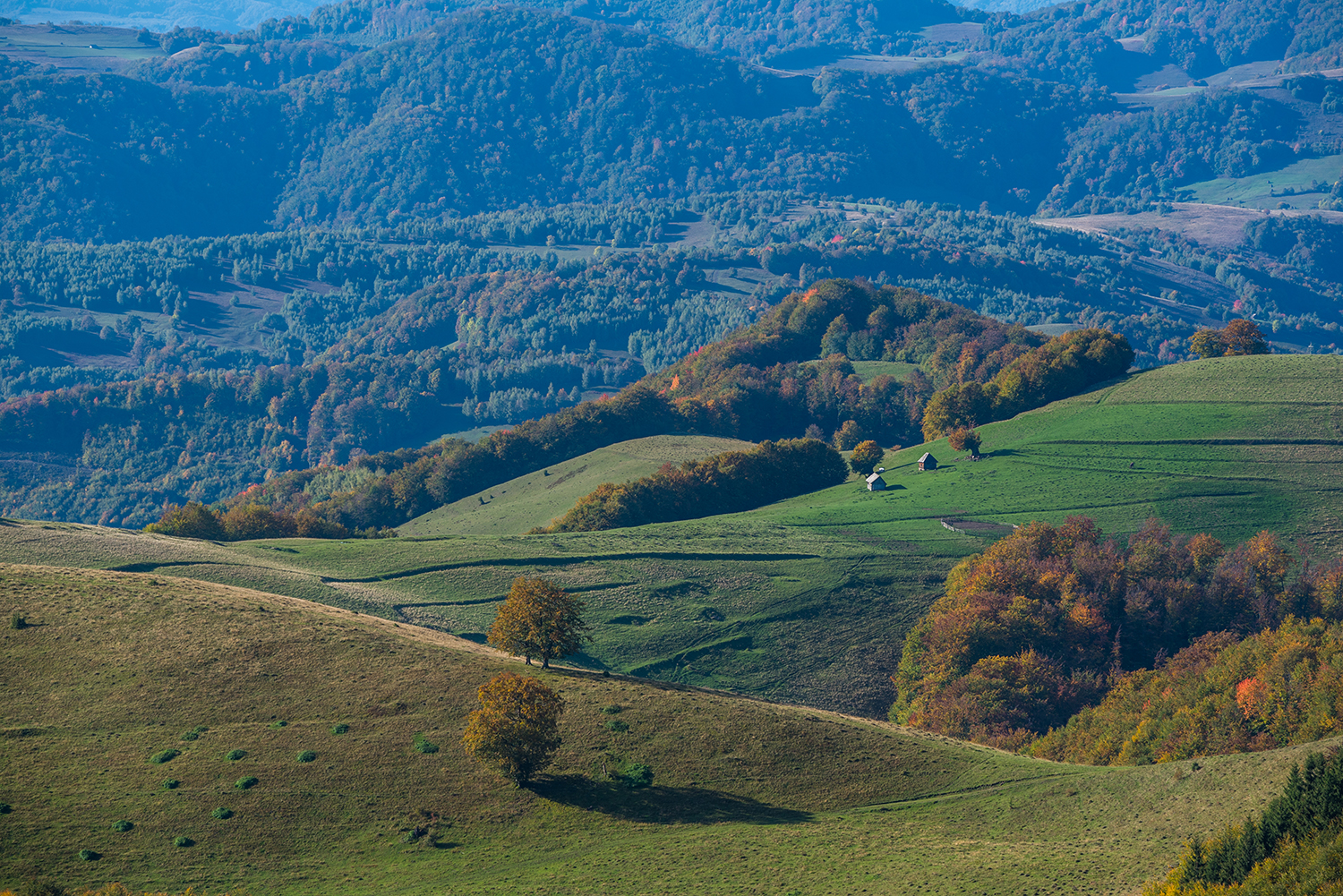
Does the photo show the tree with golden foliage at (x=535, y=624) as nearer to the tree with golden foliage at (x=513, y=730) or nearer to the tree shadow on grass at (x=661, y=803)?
the tree with golden foliage at (x=513, y=730)

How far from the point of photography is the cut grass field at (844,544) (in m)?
114

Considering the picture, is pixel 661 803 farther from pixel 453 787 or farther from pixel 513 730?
pixel 453 787

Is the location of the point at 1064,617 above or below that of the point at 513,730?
below

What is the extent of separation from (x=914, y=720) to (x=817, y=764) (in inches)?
1584

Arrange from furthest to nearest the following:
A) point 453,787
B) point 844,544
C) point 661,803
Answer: point 844,544 → point 661,803 → point 453,787

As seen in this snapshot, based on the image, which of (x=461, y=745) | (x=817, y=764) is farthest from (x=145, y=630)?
(x=817, y=764)

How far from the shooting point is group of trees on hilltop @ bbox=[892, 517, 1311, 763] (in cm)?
10862

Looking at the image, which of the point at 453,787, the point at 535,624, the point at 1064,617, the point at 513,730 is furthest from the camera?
the point at 1064,617

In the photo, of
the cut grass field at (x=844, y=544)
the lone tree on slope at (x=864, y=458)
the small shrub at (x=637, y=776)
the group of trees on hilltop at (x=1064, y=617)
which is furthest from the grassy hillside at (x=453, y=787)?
the lone tree on slope at (x=864, y=458)

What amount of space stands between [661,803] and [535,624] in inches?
704

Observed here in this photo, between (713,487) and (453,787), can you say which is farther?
(713,487)

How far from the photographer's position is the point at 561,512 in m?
187

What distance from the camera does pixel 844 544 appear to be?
5566 inches

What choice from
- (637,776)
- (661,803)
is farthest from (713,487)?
(661,803)
